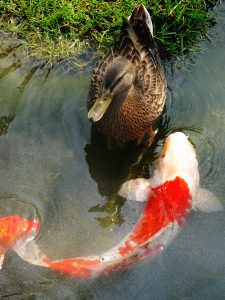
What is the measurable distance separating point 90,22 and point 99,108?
168cm

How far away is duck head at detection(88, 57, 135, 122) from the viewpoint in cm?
431

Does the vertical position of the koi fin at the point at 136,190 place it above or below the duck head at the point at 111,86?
below

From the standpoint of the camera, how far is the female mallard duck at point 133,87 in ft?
15.2

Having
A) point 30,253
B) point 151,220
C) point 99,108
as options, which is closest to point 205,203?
point 151,220

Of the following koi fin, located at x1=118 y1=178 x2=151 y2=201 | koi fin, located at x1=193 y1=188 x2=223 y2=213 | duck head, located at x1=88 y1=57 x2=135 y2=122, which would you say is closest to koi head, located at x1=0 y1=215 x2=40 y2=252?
koi fin, located at x1=118 y1=178 x2=151 y2=201

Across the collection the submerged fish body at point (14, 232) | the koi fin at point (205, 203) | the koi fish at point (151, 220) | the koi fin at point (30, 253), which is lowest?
the koi fin at point (205, 203)

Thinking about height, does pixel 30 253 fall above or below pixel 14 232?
below

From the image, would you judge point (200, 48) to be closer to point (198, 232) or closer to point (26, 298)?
point (198, 232)

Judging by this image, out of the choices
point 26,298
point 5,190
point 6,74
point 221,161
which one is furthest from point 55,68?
point 26,298

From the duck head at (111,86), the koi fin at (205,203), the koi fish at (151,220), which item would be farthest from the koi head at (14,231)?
the koi fin at (205,203)

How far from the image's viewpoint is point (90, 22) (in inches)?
224

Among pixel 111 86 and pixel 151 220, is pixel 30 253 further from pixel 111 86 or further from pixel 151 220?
pixel 111 86

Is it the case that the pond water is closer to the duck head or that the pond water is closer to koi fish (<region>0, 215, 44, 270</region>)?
koi fish (<region>0, 215, 44, 270</region>)

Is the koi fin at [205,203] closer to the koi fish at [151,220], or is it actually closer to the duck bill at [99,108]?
the koi fish at [151,220]
